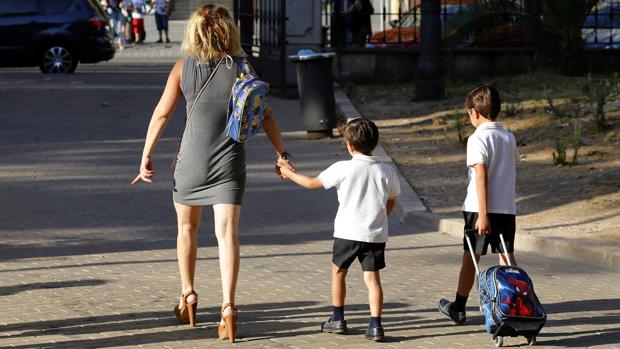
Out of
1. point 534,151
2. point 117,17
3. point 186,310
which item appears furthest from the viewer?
point 117,17

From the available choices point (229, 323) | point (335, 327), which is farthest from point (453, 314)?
point (229, 323)

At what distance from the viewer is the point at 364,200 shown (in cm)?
645

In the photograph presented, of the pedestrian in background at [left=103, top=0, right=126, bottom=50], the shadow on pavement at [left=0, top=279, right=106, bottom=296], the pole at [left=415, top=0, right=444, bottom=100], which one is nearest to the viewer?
the shadow on pavement at [left=0, top=279, right=106, bottom=296]

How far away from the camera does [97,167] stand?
13195 millimetres

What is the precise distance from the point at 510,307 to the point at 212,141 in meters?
1.77

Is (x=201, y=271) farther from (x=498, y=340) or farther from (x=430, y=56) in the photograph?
(x=430, y=56)

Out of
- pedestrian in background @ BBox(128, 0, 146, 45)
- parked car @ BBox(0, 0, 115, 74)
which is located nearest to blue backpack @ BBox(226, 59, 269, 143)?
parked car @ BBox(0, 0, 115, 74)

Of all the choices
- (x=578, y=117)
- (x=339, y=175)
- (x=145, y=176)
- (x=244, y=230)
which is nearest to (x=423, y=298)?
(x=339, y=175)

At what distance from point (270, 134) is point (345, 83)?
14.7 m

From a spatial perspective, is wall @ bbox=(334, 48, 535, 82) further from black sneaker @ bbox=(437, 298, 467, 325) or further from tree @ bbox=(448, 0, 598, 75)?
black sneaker @ bbox=(437, 298, 467, 325)

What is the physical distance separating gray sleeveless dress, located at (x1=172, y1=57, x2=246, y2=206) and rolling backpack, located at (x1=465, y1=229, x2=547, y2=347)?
1.42 metres

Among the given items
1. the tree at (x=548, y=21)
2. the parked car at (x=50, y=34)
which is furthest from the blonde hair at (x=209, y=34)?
the parked car at (x=50, y=34)

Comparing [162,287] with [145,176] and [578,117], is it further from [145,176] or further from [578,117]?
[578,117]

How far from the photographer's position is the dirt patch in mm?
10320
